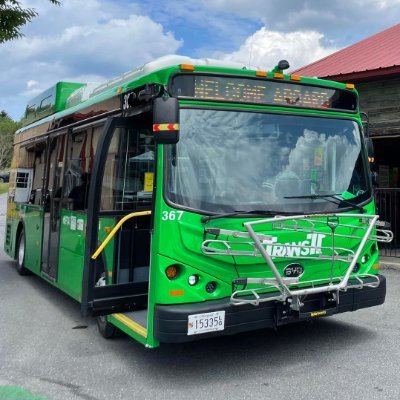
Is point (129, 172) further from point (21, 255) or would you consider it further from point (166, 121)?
point (21, 255)

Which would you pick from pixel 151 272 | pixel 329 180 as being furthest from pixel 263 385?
pixel 329 180

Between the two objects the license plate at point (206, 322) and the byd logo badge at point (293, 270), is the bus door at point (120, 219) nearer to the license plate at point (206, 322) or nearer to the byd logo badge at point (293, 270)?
the license plate at point (206, 322)

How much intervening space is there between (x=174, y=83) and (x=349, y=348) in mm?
3210

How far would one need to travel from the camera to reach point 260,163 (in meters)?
4.53

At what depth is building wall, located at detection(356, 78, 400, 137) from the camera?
11.7 m

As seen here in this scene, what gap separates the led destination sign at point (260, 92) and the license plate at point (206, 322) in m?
1.86

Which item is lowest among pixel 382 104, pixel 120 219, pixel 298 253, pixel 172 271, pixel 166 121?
pixel 172 271

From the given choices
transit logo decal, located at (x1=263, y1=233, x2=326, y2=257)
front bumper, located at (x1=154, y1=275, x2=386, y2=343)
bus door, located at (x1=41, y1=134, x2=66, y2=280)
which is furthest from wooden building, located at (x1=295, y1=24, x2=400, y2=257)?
bus door, located at (x1=41, y1=134, x2=66, y2=280)

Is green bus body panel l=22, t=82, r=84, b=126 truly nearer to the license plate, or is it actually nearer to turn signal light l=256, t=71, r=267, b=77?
turn signal light l=256, t=71, r=267, b=77

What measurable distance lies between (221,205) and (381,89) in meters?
9.16

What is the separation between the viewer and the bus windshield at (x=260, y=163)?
14.0 ft

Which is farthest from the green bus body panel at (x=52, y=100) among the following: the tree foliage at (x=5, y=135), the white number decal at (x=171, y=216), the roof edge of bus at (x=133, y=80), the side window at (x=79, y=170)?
the tree foliage at (x=5, y=135)

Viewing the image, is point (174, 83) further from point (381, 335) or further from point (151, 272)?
point (381, 335)

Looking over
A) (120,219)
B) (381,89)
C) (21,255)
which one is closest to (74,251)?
(120,219)
